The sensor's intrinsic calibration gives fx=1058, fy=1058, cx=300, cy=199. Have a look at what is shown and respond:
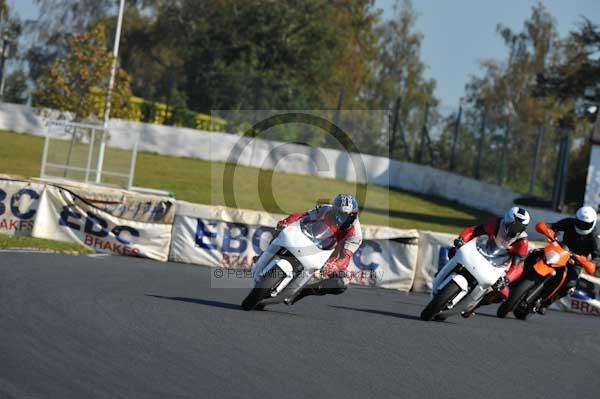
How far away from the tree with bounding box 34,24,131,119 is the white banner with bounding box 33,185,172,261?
45.0 ft

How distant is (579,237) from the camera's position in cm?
1411

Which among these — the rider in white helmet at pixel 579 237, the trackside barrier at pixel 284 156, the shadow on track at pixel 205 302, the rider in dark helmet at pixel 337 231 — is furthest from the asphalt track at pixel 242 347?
the trackside barrier at pixel 284 156

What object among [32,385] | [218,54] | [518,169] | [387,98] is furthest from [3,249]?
[387,98]

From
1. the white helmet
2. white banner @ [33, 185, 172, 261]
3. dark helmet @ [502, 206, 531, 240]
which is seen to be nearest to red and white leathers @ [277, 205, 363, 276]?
dark helmet @ [502, 206, 531, 240]

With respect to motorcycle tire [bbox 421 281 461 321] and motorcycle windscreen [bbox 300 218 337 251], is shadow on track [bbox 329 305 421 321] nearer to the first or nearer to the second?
motorcycle tire [bbox 421 281 461 321]

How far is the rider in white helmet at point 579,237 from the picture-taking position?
14.0 metres

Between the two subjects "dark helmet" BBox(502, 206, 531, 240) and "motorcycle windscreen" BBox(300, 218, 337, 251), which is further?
"dark helmet" BBox(502, 206, 531, 240)

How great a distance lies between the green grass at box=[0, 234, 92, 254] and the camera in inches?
631

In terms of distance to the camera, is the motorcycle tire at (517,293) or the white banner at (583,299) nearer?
the motorcycle tire at (517,293)

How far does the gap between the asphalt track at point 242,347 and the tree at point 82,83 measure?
17.6m

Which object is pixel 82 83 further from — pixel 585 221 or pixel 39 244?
pixel 585 221

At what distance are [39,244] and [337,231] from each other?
7083mm

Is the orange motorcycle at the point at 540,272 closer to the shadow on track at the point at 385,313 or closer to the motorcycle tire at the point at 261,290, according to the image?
the shadow on track at the point at 385,313

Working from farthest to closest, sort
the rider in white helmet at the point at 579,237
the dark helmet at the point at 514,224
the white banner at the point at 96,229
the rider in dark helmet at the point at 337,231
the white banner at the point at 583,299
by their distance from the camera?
the white banner at the point at 96,229
the white banner at the point at 583,299
the rider in white helmet at the point at 579,237
the dark helmet at the point at 514,224
the rider in dark helmet at the point at 337,231
